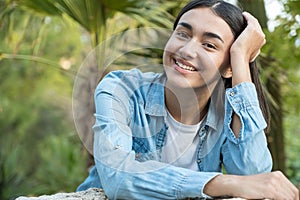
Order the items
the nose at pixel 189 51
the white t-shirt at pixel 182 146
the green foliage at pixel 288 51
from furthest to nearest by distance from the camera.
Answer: the green foliage at pixel 288 51
the white t-shirt at pixel 182 146
the nose at pixel 189 51

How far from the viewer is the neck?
4.50 ft

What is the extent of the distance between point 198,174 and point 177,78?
0.89 ft

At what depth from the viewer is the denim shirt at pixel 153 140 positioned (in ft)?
3.78

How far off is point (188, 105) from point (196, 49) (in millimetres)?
191

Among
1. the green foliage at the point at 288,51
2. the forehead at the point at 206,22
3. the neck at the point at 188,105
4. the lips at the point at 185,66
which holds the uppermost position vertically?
the forehead at the point at 206,22

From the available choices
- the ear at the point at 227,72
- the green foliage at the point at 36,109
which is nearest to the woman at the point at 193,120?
the ear at the point at 227,72

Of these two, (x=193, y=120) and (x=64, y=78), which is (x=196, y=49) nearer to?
(x=193, y=120)

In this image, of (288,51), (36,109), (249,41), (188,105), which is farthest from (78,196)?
(36,109)

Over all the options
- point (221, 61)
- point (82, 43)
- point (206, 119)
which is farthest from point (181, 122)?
point (82, 43)

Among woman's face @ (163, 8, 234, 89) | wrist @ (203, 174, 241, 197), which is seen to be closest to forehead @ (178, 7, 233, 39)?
woman's face @ (163, 8, 234, 89)

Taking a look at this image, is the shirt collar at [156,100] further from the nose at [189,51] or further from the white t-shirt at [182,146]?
the nose at [189,51]

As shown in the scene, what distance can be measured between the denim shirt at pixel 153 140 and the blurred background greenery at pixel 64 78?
11.2 inches

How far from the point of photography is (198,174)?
3.77ft

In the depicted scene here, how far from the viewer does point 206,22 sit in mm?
1290
